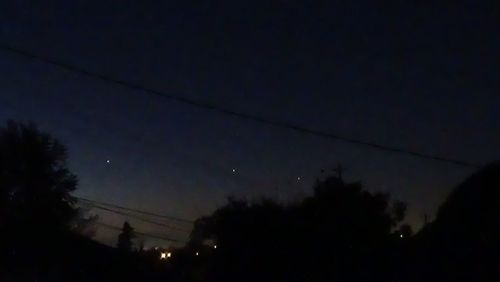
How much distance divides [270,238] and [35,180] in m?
13.4

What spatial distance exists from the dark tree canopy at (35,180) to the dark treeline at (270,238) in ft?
0.16

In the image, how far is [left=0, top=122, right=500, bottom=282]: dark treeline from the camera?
21.5m

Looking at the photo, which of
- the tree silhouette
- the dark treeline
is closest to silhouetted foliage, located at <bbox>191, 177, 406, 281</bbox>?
the dark treeline

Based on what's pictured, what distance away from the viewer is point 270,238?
3806cm

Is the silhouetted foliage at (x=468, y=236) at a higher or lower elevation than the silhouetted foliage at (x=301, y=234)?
lower

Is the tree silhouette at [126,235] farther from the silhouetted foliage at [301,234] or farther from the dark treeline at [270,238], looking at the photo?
the silhouetted foliage at [301,234]

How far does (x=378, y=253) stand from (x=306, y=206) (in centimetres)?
1300

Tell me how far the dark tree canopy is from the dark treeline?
0.16ft

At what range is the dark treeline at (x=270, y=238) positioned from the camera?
21.5m

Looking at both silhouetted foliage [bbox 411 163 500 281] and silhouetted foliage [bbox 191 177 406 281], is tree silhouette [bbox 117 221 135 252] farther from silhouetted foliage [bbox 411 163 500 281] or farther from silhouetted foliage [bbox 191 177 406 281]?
silhouetted foliage [bbox 411 163 500 281]

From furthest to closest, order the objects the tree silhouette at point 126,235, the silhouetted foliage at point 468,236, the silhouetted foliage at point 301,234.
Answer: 1. the tree silhouette at point 126,235
2. the silhouetted foliage at point 301,234
3. the silhouetted foliage at point 468,236

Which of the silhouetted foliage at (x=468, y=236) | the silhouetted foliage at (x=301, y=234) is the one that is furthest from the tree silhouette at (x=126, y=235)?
the silhouetted foliage at (x=468, y=236)

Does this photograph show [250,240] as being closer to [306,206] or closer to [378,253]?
[306,206]

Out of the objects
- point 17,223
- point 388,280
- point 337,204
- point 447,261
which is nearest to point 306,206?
point 337,204
